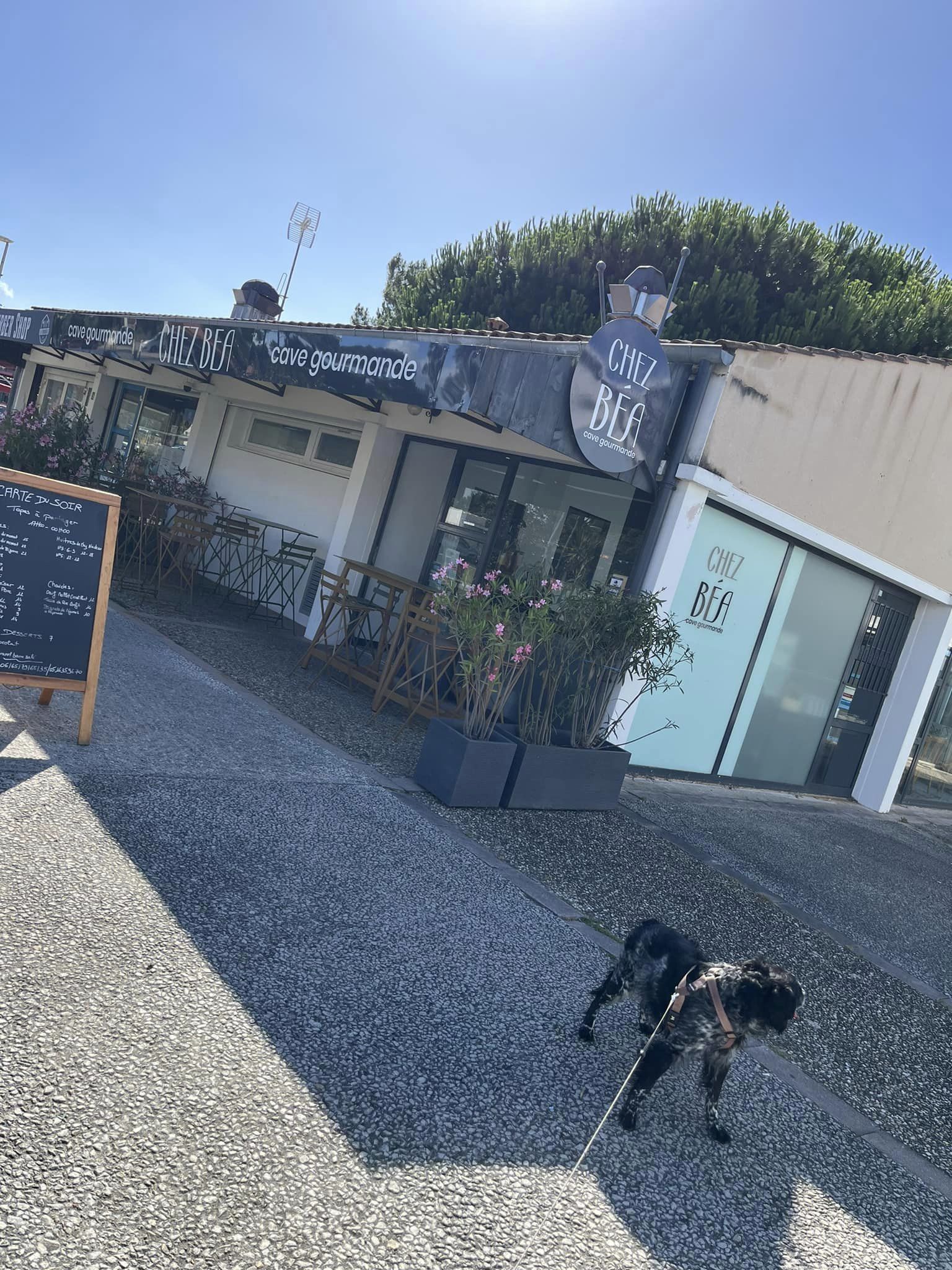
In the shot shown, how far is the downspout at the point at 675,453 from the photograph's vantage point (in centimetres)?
664

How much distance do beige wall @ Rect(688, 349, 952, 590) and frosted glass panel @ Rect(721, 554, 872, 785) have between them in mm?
476

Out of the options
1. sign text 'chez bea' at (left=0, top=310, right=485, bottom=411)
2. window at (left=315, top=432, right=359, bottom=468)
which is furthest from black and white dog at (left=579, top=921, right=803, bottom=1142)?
window at (left=315, top=432, right=359, bottom=468)

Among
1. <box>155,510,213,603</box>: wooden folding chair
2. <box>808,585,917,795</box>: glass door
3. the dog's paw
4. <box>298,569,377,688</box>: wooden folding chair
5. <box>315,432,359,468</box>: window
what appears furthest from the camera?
<box>315,432,359,468</box>: window

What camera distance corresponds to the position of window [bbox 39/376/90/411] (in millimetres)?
15297

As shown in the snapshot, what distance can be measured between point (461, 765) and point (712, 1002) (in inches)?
107

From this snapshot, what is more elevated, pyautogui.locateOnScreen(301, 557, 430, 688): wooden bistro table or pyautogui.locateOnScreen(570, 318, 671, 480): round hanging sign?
pyautogui.locateOnScreen(570, 318, 671, 480): round hanging sign

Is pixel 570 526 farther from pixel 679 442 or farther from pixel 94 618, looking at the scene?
pixel 94 618

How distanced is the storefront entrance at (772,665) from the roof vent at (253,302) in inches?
353

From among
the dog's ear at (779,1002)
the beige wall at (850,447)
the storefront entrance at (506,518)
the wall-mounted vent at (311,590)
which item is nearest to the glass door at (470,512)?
the storefront entrance at (506,518)

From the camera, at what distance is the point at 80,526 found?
4.53 metres

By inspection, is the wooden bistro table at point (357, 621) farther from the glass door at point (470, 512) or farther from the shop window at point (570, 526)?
the glass door at point (470, 512)

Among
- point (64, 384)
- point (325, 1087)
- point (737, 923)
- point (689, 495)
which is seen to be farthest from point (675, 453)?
point (64, 384)

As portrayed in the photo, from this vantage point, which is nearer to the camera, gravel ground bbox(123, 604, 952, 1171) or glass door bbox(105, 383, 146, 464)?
gravel ground bbox(123, 604, 952, 1171)

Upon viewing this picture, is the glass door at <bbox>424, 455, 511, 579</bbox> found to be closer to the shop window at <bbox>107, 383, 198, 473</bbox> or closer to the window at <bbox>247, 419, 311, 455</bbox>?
the window at <bbox>247, 419, 311, 455</bbox>
